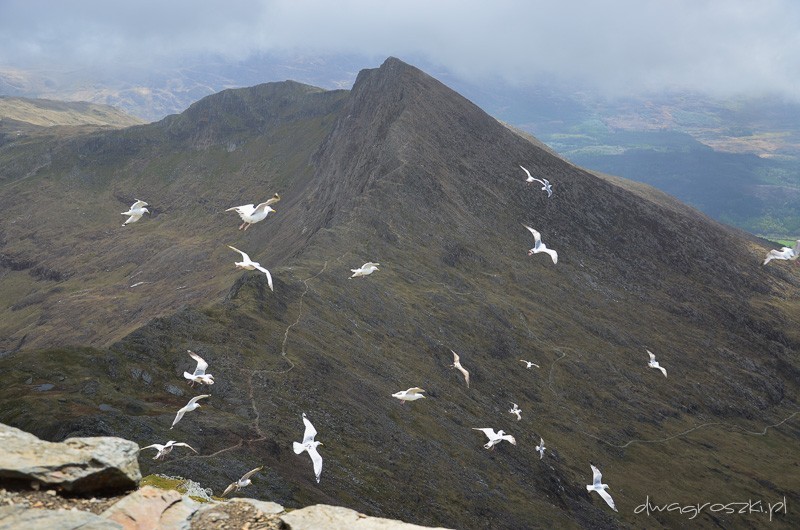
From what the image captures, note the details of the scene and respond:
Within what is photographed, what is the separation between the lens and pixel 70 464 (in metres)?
22.4

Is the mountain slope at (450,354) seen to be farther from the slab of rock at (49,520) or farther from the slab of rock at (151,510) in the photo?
the slab of rock at (49,520)

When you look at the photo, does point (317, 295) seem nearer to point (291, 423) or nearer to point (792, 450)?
point (291, 423)

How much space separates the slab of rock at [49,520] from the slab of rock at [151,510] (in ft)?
3.66

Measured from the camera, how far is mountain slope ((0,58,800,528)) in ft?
232

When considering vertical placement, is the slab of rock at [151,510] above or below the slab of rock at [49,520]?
below

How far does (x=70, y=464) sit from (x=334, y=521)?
8.55m

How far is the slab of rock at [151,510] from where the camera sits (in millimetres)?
21812

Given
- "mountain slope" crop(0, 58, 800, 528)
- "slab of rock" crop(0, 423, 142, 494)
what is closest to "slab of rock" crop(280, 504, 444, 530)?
"slab of rock" crop(0, 423, 142, 494)

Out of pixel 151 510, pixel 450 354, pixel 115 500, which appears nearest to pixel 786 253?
pixel 450 354

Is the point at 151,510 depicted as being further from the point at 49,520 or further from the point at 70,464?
the point at 49,520

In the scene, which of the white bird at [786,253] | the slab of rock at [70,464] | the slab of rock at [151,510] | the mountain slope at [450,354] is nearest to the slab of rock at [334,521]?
the slab of rock at [151,510]

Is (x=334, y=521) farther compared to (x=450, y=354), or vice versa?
(x=450, y=354)

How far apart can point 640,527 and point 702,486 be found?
2593 cm

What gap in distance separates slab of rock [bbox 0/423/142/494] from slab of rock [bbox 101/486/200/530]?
33.1 inches
